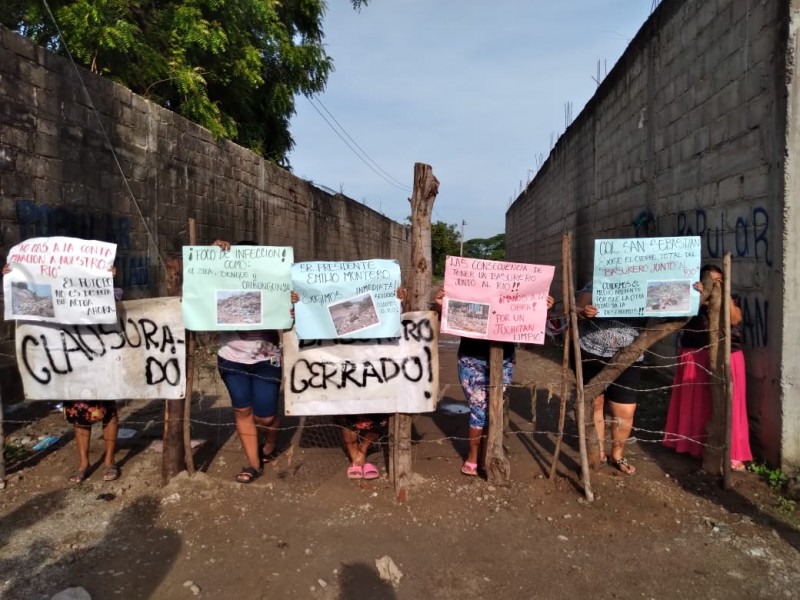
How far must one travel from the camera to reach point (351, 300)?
403cm

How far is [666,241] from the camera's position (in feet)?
13.8

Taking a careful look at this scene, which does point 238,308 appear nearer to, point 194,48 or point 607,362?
point 607,362

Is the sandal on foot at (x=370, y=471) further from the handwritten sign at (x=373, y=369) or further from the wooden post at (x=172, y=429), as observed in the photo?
the wooden post at (x=172, y=429)

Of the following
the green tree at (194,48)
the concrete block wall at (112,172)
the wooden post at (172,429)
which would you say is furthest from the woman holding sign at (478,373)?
the green tree at (194,48)

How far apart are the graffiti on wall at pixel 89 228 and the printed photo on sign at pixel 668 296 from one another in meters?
5.81

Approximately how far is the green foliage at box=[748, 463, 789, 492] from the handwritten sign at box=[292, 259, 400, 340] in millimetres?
3010

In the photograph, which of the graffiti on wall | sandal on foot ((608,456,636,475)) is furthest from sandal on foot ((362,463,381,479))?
the graffiti on wall

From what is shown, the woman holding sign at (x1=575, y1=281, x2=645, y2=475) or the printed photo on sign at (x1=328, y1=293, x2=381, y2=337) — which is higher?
the printed photo on sign at (x1=328, y1=293, x2=381, y2=337)

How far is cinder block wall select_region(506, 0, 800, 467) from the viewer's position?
4309 mm

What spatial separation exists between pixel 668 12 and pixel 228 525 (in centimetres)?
725

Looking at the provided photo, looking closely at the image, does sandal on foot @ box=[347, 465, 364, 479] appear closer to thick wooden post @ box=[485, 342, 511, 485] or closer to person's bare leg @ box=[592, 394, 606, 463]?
thick wooden post @ box=[485, 342, 511, 485]

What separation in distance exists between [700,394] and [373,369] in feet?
8.98

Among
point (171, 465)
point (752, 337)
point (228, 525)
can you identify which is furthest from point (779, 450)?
point (171, 465)

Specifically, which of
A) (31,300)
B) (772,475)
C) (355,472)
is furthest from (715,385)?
(31,300)
